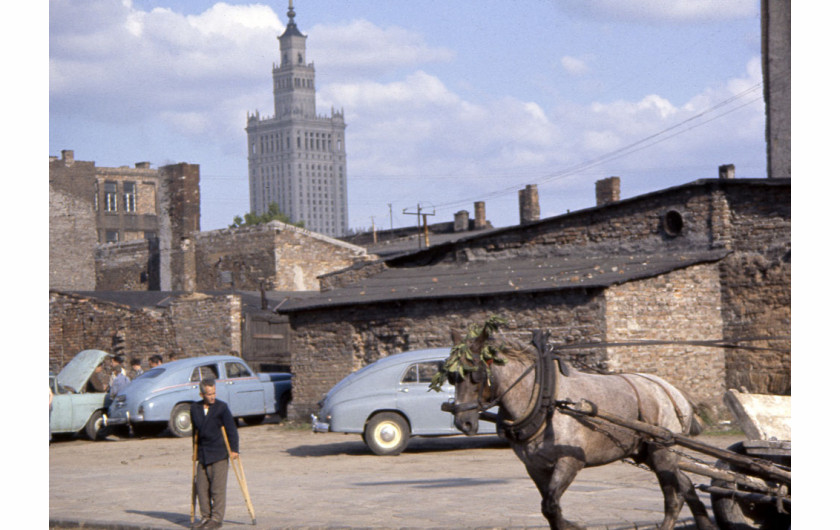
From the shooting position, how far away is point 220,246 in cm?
4600

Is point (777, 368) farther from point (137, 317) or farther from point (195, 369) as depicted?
point (137, 317)

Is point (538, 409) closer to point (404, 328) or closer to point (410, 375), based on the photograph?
point (410, 375)

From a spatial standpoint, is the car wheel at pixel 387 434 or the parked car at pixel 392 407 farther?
the car wheel at pixel 387 434

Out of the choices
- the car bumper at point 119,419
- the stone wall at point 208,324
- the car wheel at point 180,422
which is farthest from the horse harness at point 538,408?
the stone wall at point 208,324

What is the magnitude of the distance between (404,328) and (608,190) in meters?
23.1

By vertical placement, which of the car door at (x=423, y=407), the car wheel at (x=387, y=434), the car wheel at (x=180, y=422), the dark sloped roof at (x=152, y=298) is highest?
the dark sloped roof at (x=152, y=298)

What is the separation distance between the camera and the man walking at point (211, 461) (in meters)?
11.5

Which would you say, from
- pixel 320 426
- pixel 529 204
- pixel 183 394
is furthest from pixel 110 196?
pixel 320 426

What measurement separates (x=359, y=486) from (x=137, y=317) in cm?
2000

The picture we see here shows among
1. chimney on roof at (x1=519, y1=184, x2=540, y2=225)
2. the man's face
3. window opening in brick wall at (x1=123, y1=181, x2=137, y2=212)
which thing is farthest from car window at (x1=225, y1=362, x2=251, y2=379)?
window opening in brick wall at (x1=123, y1=181, x2=137, y2=212)

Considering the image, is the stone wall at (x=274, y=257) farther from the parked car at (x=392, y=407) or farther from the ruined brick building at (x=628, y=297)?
the parked car at (x=392, y=407)

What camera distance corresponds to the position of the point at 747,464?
8711 mm

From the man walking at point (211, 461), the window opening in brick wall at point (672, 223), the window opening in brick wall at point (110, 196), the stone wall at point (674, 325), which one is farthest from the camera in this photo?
the window opening in brick wall at point (110, 196)

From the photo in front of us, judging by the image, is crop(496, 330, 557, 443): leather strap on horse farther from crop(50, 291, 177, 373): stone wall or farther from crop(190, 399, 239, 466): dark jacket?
crop(50, 291, 177, 373): stone wall
